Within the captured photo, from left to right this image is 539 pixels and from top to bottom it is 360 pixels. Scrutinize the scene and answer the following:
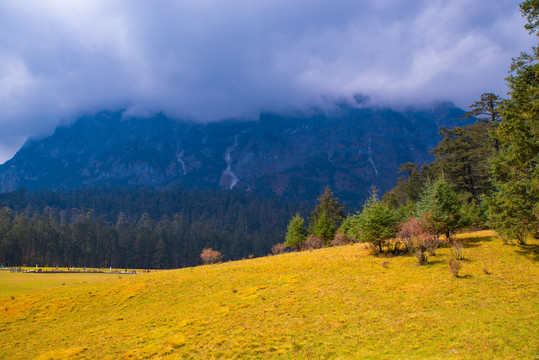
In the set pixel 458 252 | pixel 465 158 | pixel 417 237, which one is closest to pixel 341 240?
pixel 417 237

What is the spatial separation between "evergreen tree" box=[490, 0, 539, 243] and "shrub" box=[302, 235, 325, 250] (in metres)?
36.8

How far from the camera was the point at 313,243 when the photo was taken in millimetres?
61062

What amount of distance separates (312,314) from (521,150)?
19203 mm

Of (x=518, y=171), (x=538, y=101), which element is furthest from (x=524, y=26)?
(x=518, y=171)

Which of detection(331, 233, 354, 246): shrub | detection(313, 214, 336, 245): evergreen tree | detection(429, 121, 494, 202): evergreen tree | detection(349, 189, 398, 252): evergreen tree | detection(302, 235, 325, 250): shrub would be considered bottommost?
detection(302, 235, 325, 250): shrub

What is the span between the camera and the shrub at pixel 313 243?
59531mm

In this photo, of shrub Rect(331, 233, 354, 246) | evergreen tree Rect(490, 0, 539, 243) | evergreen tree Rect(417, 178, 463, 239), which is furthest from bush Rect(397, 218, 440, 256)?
shrub Rect(331, 233, 354, 246)

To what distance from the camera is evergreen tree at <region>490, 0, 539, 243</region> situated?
20.7 m

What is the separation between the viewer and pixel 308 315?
18641 millimetres

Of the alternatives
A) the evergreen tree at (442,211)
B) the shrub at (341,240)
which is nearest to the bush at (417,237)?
the evergreen tree at (442,211)

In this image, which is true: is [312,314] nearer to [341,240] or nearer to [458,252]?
[458,252]

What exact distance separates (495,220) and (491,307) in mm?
11826

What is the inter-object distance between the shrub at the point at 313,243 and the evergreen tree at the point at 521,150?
121ft

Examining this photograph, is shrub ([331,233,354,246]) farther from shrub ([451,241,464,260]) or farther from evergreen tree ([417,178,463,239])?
shrub ([451,241,464,260])
